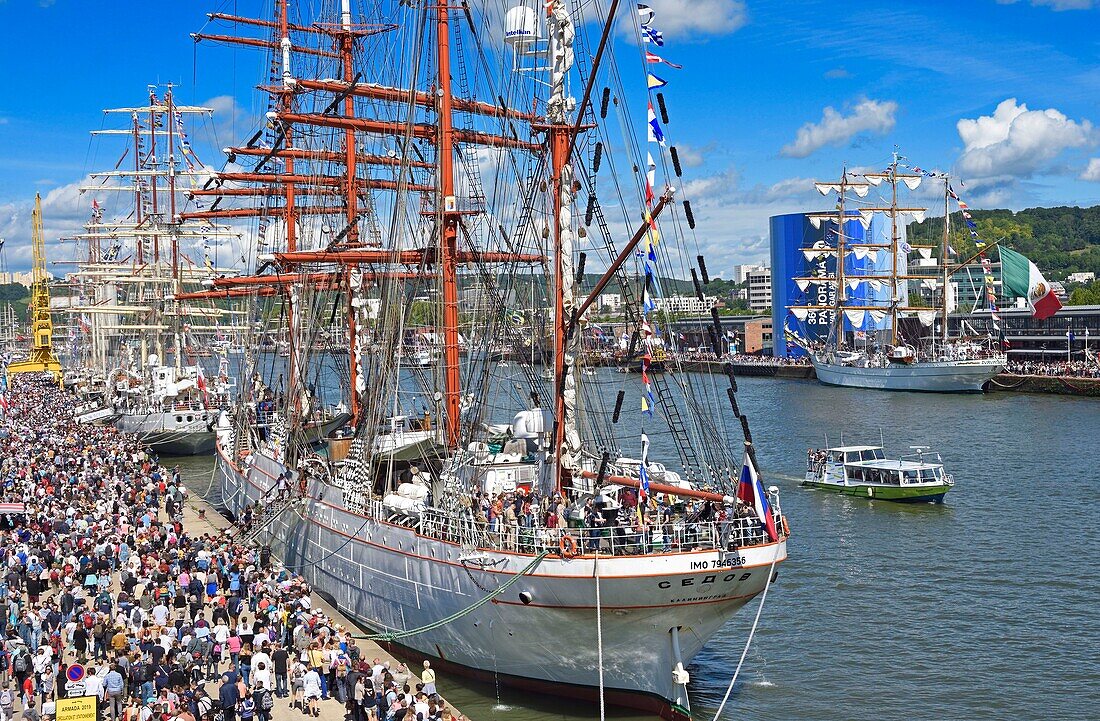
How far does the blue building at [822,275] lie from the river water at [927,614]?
72.4 m

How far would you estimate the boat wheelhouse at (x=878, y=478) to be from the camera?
145ft

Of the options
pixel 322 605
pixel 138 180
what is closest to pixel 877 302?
pixel 138 180

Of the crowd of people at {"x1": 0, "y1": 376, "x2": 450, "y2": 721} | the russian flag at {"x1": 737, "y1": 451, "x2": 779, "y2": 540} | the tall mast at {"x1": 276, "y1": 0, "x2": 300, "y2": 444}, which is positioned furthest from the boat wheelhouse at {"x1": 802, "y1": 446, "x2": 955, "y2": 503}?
the crowd of people at {"x1": 0, "y1": 376, "x2": 450, "y2": 721}

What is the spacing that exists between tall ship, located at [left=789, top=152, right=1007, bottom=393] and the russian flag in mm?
84040

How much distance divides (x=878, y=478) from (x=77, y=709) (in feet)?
118

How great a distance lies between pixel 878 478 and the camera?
45.4 m

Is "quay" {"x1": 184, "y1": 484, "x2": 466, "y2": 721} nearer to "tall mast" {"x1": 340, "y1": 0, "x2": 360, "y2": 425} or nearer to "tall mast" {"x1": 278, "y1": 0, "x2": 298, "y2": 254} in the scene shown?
"tall mast" {"x1": 340, "y1": 0, "x2": 360, "y2": 425}

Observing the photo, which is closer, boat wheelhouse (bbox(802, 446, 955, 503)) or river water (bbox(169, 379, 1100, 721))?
river water (bbox(169, 379, 1100, 721))

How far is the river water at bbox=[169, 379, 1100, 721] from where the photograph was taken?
23.4 m

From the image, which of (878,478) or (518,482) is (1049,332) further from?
(518,482)

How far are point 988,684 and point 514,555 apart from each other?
11182 mm

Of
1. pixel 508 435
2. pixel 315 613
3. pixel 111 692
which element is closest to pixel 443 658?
pixel 315 613

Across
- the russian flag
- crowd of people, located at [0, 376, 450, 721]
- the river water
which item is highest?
the russian flag

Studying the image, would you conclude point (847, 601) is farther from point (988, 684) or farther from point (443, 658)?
point (443, 658)
